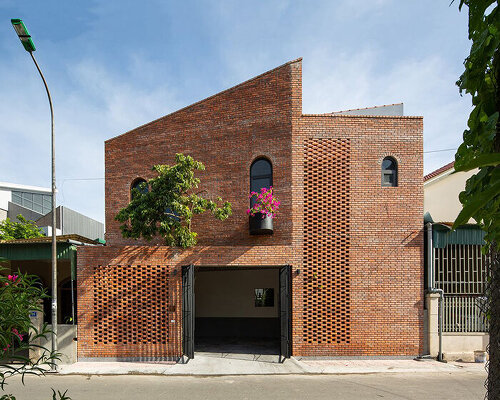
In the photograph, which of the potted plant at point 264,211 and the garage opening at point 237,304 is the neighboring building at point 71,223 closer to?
the garage opening at point 237,304

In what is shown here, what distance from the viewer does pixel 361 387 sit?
28.6 ft

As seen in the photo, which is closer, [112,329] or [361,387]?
[361,387]

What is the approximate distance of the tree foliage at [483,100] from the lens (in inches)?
47.8

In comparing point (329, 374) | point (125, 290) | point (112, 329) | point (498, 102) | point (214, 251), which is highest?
point (498, 102)

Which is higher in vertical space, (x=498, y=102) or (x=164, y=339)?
(x=498, y=102)

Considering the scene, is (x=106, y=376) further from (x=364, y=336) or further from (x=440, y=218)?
(x=440, y=218)

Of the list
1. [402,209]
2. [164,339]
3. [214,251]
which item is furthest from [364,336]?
[164,339]

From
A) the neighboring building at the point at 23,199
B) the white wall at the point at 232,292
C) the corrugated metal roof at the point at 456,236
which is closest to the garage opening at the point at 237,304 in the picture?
the white wall at the point at 232,292

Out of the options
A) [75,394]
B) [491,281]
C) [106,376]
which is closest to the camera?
[491,281]

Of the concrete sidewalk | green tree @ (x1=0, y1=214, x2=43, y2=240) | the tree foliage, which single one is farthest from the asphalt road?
green tree @ (x1=0, y1=214, x2=43, y2=240)

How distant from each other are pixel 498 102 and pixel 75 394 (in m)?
10.3

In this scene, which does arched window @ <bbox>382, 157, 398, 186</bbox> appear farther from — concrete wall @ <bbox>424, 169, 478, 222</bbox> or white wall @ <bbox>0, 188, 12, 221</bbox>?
white wall @ <bbox>0, 188, 12, 221</bbox>

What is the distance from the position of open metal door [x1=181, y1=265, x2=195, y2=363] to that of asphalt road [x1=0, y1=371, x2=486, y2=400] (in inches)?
53.6

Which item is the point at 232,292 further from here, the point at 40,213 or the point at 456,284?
the point at 40,213
